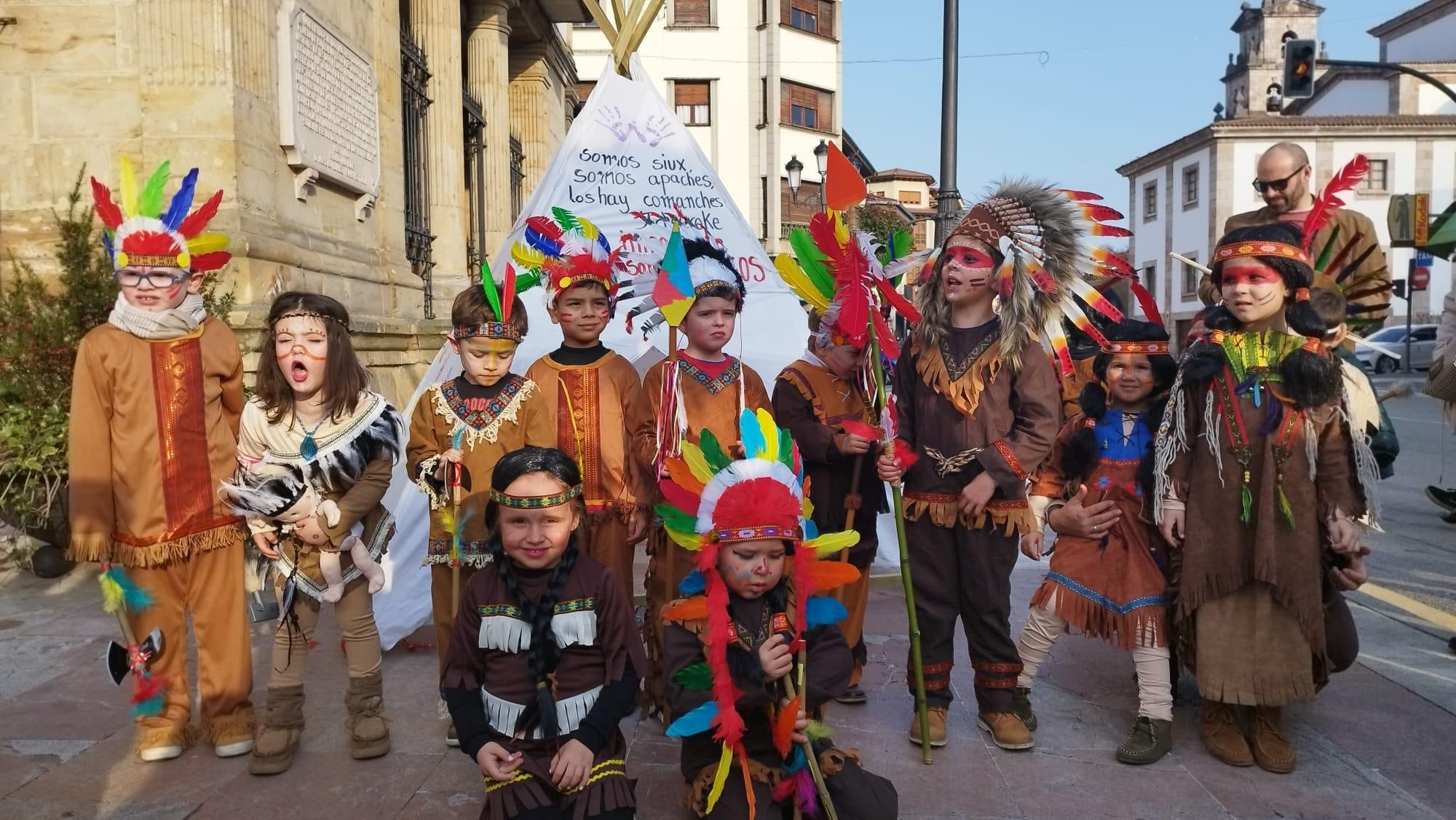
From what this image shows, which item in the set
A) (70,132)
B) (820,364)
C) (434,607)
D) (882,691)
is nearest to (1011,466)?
(820,364)

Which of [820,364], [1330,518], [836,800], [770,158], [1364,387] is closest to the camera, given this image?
[836,800]

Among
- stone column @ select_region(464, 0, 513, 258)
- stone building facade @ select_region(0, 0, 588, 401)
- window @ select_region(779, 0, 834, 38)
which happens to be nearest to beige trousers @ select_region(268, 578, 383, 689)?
stone building facade @ select_region(0, 0, 588, 401)

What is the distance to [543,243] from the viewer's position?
3.95m

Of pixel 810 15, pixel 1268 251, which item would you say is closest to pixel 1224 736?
pixel 1268 251

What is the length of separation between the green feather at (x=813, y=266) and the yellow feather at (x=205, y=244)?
2.05 meters

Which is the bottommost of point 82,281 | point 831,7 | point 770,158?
point 82,281

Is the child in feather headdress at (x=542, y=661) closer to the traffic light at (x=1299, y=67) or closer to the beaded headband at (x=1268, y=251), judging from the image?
the beaded headband at (x=1268, y=251)

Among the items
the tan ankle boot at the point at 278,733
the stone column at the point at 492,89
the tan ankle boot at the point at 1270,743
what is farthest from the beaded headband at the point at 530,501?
the stone column at the point at 492,89

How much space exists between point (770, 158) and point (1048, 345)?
2867 centimetres

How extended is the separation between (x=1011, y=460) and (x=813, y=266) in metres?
0.97

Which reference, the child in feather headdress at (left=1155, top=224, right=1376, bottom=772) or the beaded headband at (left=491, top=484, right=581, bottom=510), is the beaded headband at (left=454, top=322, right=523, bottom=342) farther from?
the child in feather headdress at (left=1155, top=224, right=1376, bottom=772)

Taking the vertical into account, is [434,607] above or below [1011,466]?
below

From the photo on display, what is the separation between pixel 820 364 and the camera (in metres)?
3.79

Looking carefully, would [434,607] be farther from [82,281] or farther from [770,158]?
[770,158]
